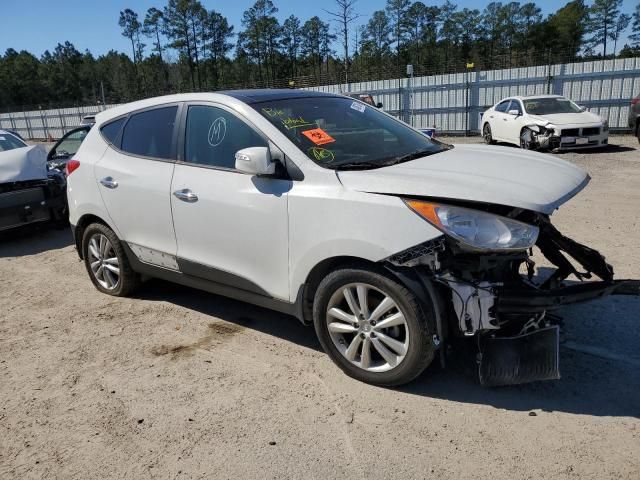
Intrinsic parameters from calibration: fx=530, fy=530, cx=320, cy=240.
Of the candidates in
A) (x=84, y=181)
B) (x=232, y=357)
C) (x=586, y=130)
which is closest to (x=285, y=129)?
(x=232, y=357)

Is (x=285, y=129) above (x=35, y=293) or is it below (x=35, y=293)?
above

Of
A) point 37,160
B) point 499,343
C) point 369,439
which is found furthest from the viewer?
point 37,160

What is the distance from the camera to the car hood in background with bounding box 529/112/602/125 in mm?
13188

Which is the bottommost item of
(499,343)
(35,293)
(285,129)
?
(35,293)

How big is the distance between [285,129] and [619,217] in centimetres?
522

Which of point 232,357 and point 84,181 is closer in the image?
point 232,357

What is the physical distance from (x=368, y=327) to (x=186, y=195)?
1722 mm

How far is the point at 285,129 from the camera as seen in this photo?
360 centimetres

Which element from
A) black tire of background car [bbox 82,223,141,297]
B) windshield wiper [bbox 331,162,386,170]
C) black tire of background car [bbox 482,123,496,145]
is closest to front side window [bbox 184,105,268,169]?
windshield wiper [bbox 331,162,386,170]

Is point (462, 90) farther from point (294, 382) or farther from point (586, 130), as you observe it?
point (294, 382)

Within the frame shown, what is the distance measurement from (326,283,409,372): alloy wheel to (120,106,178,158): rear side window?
1950 mm

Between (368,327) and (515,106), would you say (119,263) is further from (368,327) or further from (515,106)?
(515,106)

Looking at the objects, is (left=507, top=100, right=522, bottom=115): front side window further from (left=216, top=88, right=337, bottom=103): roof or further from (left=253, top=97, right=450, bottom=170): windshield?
(left=216, top=88, right=337, bottom=103): roof

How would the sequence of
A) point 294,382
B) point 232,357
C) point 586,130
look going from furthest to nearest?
point 586,130 → point 232,357 → point 294,382
